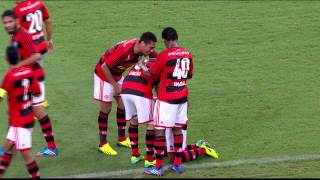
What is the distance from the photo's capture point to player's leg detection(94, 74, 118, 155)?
10086 mm

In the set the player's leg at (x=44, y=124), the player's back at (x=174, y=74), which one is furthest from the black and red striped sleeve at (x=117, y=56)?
the player's leg at (x=44, y=124)

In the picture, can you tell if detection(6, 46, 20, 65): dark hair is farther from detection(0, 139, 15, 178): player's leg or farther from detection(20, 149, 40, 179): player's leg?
detection(20, 149, 40, 179): player's leg

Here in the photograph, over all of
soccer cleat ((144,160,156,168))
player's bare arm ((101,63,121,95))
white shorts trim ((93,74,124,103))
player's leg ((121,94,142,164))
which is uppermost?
player's bare arm ((101,63,121,95))

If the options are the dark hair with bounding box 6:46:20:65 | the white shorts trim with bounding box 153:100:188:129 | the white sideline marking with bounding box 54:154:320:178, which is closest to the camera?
the dark hair with bounding box 6:46:20:65

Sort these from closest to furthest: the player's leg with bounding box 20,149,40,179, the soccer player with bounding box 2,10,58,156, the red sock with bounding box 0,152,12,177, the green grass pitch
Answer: the player's leg with bounding box 20,149,40,179 → the red sock with bounding box 0,152,12,177 → the soccer player with bounding box 2,10,58,156 → the green grass pitch

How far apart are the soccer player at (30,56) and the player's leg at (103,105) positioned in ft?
2.21

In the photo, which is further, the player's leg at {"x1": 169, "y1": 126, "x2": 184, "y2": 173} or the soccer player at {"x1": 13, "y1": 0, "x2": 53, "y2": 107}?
the soccer player at {"x1": 13, "y1": 0, "x2": 53, "y2": 107}

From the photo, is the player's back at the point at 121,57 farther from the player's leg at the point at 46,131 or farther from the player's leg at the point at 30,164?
the player's leg at the point at 30,164

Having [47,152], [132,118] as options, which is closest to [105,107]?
[132,118]

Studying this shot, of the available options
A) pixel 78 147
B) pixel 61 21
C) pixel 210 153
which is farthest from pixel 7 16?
pixel 61 21

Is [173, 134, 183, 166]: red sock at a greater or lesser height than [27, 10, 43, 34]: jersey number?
lesser

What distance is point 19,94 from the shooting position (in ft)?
27.7

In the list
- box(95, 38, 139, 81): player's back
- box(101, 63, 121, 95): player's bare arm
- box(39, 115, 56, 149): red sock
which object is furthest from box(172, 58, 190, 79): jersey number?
box(39, 115, 56, 149): red sock

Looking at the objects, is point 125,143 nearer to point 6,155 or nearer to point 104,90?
point 104,90
